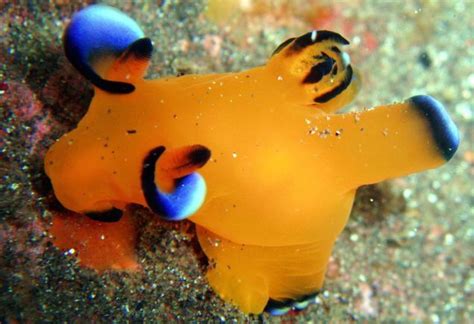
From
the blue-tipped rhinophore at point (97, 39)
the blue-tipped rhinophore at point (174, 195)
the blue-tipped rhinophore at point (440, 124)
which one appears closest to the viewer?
the blue-tipped rhinophore at point (174, 195)

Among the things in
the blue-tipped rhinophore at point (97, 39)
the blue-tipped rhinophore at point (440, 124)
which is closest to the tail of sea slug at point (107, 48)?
the blue-tipped rhinophore at point (97, 39)

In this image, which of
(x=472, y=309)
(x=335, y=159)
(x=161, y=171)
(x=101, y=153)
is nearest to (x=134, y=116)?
(x=101, y=153)

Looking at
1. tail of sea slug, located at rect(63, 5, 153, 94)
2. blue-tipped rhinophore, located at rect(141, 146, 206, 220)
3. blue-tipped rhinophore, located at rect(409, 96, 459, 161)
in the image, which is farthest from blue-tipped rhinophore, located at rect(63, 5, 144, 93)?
blue-tipped rhinophore, located at rect(409, 96, 459, 161)

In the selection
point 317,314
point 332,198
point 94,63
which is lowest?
point 317,314

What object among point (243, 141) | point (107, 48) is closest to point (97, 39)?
point (107, 48)

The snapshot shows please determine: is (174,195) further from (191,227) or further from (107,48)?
(107,48)

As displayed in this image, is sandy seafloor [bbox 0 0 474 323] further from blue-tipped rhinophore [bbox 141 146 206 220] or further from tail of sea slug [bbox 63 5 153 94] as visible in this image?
blue-tipped rhinophore [bbox 141 146 206 220]

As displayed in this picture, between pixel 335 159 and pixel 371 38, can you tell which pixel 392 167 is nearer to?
pixel 335 159

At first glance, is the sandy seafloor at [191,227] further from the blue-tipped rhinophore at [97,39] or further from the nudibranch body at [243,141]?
the blue-tipped rhinophore at [97,39]
